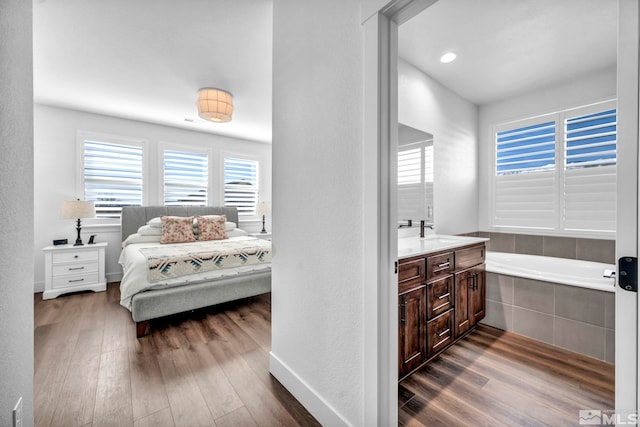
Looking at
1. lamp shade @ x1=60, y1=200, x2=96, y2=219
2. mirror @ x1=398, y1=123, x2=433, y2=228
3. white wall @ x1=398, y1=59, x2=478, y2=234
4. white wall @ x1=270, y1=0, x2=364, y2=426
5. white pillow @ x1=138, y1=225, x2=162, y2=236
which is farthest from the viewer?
white pillow @ x1=138, y1=225, x2=162, y2=236

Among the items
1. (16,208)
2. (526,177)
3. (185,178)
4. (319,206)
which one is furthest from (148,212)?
(526,177)

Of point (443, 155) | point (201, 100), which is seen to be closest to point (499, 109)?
point (443, 155)

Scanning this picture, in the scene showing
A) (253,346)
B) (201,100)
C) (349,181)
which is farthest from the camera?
(201,100)

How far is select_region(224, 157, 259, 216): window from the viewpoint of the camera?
5.29 meters

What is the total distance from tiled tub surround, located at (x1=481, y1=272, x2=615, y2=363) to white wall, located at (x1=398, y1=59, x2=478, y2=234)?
33.7 inches

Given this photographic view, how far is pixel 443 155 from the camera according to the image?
3.02m

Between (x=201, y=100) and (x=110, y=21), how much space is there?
99cm

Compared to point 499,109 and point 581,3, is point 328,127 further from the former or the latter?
point 499,109

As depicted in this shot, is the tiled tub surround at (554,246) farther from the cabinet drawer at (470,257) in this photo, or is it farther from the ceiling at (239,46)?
the ceiling at (239,46)

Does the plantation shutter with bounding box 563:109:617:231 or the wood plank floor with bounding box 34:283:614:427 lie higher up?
the plantation shutter with bounding box 563:109:617:231

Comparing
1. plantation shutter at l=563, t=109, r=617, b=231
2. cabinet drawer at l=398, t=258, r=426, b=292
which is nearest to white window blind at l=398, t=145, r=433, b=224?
cabinet drawer at l=398, t=258, r=426, b=292

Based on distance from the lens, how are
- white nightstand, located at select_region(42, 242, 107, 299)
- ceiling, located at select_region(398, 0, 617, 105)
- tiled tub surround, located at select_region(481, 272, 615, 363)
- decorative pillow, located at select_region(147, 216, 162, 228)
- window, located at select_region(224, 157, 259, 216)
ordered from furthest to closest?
window, located at select_region(224, 157, 259, 216), decorative pillow, located at select_region(147, 216, 162, 228), white nightstand, located at select_region(42, 242, 107, 299), tiled tub surround, located at select_region(481, 272, 615, 363), ceiling, located at select_region(398, 0, 617, 105)

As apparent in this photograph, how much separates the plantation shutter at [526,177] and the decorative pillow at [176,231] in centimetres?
438

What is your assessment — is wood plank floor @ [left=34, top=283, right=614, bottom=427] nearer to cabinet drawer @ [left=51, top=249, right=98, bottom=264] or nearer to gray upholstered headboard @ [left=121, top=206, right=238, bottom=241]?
cabinet drawer @ [left=51, top=249, right=98, bottom=264]
